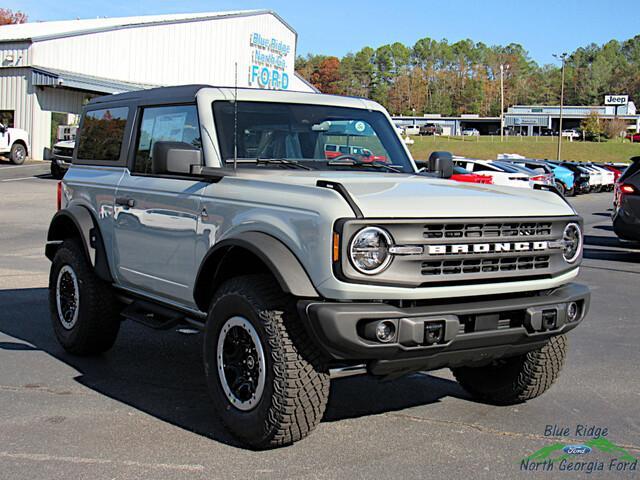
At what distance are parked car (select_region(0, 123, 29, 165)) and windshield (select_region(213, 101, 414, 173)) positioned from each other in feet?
96.8

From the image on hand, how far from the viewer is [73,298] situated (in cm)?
678

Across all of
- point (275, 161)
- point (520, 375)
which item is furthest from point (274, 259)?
point (520, 375)

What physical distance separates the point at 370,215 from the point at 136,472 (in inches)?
70.0

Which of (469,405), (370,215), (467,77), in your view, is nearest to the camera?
(370,215)

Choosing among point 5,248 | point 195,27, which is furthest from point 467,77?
point 5,248

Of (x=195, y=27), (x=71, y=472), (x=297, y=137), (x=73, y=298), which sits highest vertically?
(x=195, y=27)

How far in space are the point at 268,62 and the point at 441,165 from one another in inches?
1732

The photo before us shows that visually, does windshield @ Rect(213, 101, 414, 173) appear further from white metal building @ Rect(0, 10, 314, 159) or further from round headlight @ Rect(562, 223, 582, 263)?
white metal building @ Rect(0, 10, 314, 159)

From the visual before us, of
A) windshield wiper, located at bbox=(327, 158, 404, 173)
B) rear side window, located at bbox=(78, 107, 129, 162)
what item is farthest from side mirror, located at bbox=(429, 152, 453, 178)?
rear side window, located at bbox=(78, 107, 129, 162)

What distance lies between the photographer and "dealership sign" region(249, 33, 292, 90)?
47.7m

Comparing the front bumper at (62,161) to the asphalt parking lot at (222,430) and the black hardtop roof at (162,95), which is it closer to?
the asphalt parking lot at (222,430)

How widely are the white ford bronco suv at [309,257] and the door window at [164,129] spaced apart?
0.6 inches

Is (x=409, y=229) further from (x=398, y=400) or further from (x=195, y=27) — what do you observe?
(x=195, y=27)

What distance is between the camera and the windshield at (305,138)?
563cm
